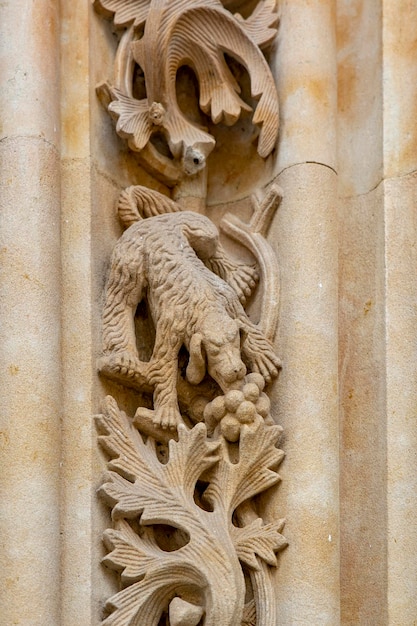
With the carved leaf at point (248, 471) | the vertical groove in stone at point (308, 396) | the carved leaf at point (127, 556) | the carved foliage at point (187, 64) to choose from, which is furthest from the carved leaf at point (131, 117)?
the carved leaf at point (127, 556)

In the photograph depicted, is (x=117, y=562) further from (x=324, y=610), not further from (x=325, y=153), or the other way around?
(x=325, y=153)

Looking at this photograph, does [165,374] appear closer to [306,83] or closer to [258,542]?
[258,542]

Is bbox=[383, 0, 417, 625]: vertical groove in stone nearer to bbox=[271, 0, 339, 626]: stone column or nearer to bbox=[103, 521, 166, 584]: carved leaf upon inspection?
bbox=[271, 0, 339, 626]: stone column

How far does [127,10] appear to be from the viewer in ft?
8.05

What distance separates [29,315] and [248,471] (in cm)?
41

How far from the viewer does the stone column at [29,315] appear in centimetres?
214

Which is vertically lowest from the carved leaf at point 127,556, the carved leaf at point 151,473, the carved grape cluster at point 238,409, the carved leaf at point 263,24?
the carved leaf at point 127,556

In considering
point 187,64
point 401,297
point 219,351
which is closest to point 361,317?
point 401,297

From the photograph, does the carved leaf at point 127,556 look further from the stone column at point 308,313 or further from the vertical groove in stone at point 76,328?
the stone column at point 308,313

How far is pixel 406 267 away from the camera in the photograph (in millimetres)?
2338

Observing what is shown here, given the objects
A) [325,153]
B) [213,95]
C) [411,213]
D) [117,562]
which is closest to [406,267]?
[411,213]

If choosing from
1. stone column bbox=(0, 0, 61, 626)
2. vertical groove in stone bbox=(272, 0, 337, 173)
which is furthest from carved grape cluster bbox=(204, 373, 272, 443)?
vertical groove in stone bbox=(272, 0, 337, 173)

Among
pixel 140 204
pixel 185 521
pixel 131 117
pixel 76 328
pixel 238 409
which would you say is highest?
pixel 131 117

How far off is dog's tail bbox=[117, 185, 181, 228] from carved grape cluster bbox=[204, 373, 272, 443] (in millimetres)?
332
